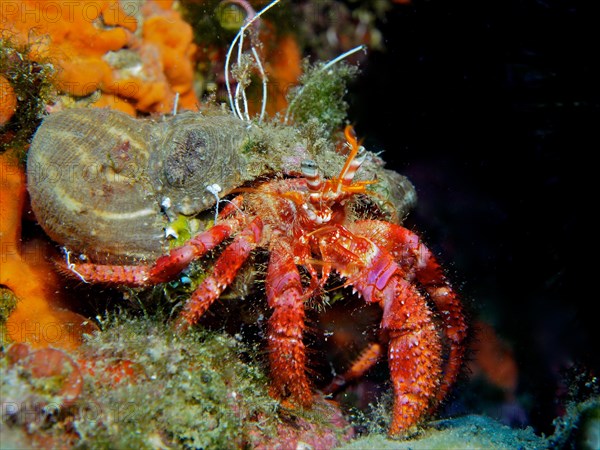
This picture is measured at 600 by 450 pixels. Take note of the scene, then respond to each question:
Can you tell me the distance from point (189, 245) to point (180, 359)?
2.47ft

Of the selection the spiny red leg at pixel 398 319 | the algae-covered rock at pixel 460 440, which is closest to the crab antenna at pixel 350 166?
the spiny red leg at pixel 398 319

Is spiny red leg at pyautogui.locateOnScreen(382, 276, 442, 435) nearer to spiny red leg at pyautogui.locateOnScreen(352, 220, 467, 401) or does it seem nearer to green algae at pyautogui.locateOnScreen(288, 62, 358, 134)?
spiny red leg at pyautogui.locateOnScreen(352, 220, 467, 401)

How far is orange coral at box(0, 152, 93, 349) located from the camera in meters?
3.08

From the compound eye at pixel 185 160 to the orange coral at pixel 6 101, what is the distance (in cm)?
123

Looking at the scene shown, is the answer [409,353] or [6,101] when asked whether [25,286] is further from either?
[409,353]

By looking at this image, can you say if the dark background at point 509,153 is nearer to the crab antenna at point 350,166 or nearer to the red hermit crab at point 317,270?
the red hermit crab at point 317,270

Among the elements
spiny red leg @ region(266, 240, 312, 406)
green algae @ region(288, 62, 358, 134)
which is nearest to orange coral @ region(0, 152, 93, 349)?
spiny red leg @ region(266, 240, 312, 406)

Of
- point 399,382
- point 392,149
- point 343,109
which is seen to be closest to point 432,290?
point 399,382

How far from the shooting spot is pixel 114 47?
368 cm

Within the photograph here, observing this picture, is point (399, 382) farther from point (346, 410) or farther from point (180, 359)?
point (180, 359)

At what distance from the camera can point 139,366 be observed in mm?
2580

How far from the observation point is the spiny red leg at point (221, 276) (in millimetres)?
2852

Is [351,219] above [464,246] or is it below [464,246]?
above

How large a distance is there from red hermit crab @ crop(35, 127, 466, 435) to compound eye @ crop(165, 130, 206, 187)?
403 mm
